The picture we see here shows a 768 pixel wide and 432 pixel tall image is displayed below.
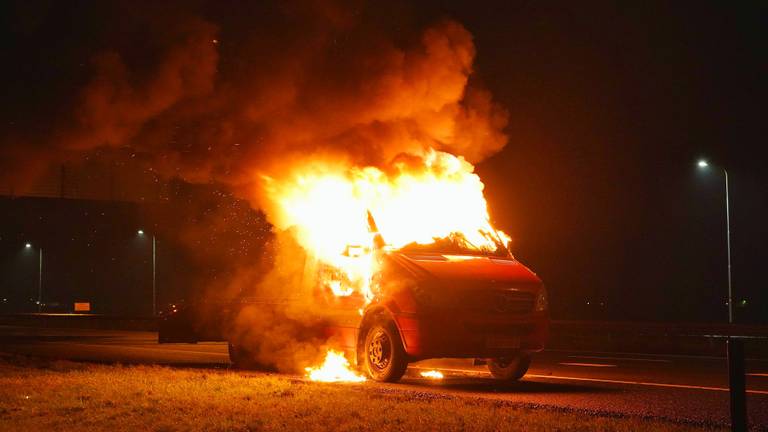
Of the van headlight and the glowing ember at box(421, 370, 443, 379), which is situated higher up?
the van headlight

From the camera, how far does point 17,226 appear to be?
8738 cm

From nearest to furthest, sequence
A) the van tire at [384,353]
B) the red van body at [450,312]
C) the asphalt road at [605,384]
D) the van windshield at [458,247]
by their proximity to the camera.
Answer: the asphalt road at [605,384] → the red van body at [450,312] → the van tire at [384,353] → the van windshield at [458,247]

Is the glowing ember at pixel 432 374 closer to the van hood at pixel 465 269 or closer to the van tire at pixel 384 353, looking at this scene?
the van tire at pixel 384 353

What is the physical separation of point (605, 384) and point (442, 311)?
9.33 ft

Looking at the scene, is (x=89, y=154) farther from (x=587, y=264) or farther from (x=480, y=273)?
(x=587, y=264)

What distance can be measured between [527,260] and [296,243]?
139 feet

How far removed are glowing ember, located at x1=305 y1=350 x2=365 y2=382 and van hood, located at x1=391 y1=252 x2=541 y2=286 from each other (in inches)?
82.7

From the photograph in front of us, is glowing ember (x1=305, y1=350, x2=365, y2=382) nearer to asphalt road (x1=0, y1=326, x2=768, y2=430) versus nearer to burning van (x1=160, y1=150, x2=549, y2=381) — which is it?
burning van (x1=160, y1=150, x2=549, y2=381)

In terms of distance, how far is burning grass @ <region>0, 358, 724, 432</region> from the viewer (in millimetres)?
9898

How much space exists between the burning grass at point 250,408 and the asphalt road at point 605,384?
36.7 inches

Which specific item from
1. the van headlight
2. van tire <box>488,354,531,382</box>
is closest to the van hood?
the van headlight

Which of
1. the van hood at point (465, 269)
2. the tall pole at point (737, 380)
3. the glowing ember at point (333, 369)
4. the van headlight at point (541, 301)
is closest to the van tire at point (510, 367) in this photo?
the van headlight at point (541, 301)

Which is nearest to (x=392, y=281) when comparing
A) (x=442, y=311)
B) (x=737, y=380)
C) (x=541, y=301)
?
(x=442, y=311)

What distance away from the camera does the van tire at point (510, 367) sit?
50.0 ft
